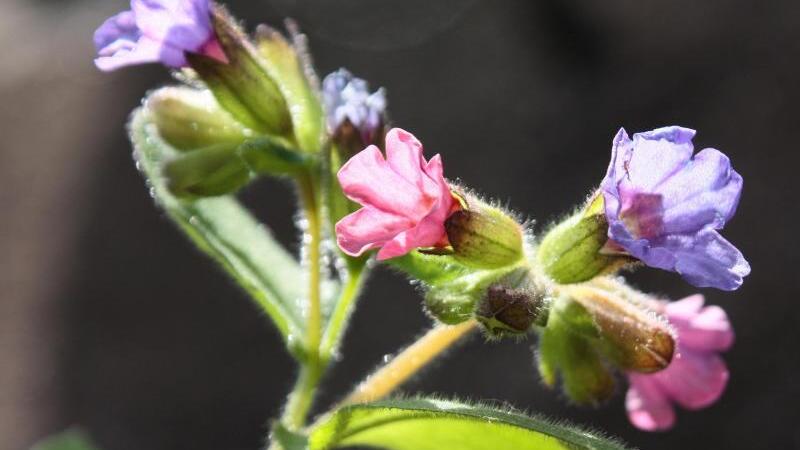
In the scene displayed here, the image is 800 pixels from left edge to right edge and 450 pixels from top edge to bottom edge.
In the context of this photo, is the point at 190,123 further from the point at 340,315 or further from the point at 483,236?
the point at 483,236

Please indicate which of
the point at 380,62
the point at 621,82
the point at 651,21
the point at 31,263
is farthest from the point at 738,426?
the point at 31,263

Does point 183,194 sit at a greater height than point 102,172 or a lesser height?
greater

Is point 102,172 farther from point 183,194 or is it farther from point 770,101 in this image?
point 183,194

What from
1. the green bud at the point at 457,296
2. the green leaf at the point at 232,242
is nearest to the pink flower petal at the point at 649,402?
the green bud at the point at 457,296

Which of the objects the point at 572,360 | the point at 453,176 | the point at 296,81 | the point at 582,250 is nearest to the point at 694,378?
the point at 572,360

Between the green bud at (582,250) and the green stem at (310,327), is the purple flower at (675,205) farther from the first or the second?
the green stem at (310,327)

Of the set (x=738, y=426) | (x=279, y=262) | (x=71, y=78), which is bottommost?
(x=738, y=426)

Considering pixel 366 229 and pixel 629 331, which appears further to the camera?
pixel 629 331
